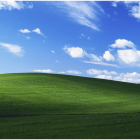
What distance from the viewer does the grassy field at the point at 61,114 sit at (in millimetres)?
11438

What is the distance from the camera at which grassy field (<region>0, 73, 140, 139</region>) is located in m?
11.4

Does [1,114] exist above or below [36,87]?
below

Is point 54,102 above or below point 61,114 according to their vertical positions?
above

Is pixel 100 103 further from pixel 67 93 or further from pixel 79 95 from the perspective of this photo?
pixel 67 93

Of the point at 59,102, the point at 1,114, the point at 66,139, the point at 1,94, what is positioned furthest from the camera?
the point at 1,94

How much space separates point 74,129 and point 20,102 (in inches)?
723

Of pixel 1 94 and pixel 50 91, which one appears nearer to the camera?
pixel 1 94

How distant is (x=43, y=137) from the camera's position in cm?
1059

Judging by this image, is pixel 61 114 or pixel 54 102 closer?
pixel 61 114

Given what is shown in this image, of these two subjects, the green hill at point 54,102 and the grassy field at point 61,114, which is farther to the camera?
the green hill at point 54,102

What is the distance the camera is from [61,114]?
22172mm

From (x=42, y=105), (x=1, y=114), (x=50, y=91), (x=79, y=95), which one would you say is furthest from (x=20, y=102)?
(x=79, y=95)

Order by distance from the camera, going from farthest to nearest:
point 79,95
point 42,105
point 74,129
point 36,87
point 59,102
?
point 36,87 < point 79,95 < point 59,102 < point 42,105 < point 74,129

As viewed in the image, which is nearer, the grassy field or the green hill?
the grassy field
